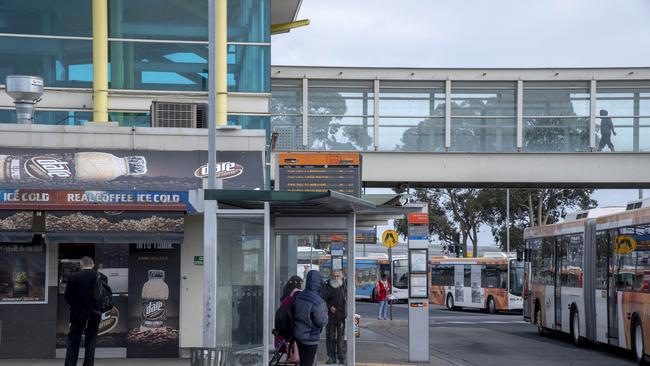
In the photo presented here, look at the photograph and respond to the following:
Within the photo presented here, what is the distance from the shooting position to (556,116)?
3117 cm

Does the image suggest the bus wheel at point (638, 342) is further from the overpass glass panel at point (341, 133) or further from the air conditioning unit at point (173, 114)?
the overpass glass panel at point (341, 133)

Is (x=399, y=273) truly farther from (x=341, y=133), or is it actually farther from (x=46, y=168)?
(x=46, y=168)

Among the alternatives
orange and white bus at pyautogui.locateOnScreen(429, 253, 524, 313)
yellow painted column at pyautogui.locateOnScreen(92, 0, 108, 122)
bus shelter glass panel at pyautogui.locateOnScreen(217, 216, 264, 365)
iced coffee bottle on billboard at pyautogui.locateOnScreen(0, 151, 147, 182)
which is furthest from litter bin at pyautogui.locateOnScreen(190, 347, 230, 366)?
orange and white bus at pyautogui.locateOnScreen(429, 253, 524, 313)

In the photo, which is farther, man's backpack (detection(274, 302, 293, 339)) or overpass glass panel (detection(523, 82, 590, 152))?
overpass glass panel (detection(523, 82, 590, 152))

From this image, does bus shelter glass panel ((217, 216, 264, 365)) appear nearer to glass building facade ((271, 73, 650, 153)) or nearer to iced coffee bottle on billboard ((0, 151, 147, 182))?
iced coffee bottle on billboard ((0, 151, 147, 182))

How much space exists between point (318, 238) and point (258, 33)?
696 cm

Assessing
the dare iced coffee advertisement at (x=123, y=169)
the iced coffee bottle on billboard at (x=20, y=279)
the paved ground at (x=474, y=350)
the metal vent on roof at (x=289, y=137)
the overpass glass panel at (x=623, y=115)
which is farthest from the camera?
the overpass glass panel at (x=623, y=115)

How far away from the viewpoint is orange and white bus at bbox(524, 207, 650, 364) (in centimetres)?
2020

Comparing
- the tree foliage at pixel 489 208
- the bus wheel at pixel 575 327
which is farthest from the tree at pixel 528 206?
the bus wheel at pixel 575 327

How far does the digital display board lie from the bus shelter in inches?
54.7

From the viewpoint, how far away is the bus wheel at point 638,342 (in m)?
20.1

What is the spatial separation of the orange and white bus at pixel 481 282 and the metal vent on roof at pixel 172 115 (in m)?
27.8

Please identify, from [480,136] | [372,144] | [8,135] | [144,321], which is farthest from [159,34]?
[480,136]

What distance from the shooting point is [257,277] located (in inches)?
573
